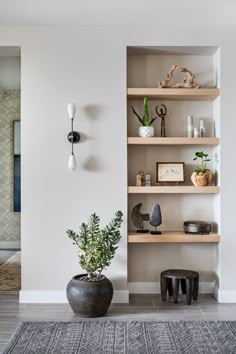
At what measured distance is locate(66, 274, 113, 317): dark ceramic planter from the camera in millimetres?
3395

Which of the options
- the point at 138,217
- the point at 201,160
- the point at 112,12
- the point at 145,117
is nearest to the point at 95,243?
the point at 138,217

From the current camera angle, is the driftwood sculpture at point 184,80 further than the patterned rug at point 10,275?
No

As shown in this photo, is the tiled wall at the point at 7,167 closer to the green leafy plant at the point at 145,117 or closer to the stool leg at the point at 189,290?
the green leafy plant at the point at 145,117

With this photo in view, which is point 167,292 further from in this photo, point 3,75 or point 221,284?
point 3,75

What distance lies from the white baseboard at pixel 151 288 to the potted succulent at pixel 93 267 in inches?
22.3

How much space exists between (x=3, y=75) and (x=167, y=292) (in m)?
3.98

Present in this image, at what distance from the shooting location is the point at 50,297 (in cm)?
387

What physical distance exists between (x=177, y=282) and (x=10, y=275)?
2.27 m

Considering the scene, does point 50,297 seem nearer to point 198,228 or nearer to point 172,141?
point 198,228

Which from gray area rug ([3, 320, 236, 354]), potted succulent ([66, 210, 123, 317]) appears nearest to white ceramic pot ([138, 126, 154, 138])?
potted succulent ([66, 210, 123, 317])

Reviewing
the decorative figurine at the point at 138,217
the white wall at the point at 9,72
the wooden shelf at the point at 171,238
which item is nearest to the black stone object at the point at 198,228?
the wooden shelf at the point at 171,238

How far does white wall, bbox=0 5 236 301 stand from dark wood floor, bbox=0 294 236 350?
211mm

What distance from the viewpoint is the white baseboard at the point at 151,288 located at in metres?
4.14

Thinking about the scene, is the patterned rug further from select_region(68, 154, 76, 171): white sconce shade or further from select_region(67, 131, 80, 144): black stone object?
select_region(67, 131, 80, 144): black stone object
